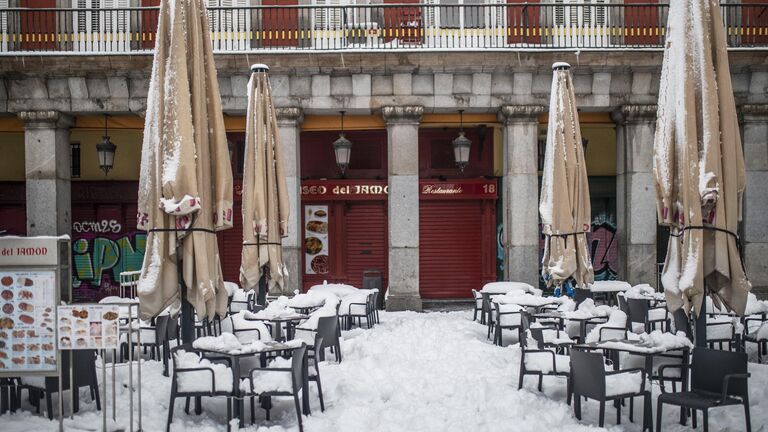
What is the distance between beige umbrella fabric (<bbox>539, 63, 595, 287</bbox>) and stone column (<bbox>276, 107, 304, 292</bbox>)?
7.16 meters

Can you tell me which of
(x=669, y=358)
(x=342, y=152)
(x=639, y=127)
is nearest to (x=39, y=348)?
(x=669, y=358)

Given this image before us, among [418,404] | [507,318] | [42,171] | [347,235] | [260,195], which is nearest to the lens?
[418,404]

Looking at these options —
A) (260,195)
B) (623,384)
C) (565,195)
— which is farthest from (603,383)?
(260,195)

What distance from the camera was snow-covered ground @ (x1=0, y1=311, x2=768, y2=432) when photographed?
23.1 ft

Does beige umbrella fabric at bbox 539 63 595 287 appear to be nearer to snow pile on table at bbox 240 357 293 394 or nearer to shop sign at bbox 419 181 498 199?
snow pile on table at bbox 240 357 293 394

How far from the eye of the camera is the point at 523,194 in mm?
17031

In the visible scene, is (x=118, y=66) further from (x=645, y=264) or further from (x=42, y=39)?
(x=645, y=264)

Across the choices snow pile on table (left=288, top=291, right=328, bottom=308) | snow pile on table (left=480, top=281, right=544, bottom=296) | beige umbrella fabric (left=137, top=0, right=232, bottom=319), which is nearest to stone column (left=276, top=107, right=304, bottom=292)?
snow pile on table (left=288, top=291, right=328, bottom=308)

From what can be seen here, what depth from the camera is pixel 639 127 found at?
1717 centimetres

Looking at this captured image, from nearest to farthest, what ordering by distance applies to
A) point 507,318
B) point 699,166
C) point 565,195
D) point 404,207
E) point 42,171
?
point 699,166 → point 565,195 → point 507,318 → point 42,171 → point 404,207

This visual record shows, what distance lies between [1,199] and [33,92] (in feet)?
14.6

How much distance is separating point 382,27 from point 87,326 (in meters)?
12.8

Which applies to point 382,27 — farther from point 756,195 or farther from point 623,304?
point 756,195

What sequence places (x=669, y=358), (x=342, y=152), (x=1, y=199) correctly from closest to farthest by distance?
(x=669, y=358)
(x=342, y=152)
(x=1, y=199)
